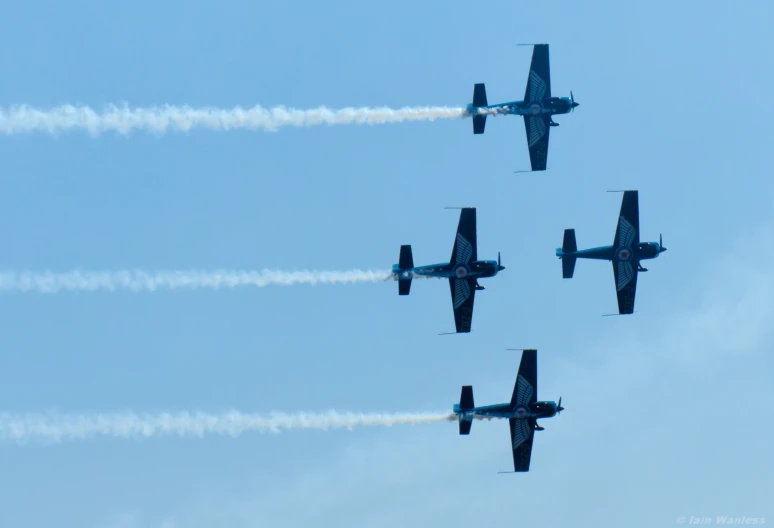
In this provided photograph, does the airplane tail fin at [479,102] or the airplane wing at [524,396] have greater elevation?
the airplane tail fin at [479,102]

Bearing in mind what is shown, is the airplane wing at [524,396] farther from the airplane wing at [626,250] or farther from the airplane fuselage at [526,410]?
the airplane wing at [626,250]

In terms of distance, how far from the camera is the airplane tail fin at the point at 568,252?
9062 cm

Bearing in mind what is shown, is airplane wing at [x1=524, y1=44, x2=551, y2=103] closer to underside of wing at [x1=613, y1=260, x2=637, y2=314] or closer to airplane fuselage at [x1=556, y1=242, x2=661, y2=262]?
airplane fuselage at [x1=556, y1=242, x2=661, y2=262]

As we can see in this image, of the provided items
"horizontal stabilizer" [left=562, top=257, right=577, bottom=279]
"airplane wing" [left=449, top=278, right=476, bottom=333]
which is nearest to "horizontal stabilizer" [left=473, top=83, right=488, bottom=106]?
"airplane wing" [left=449, top=278, right=476, bottom=333]

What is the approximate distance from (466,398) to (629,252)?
13127 millimetres

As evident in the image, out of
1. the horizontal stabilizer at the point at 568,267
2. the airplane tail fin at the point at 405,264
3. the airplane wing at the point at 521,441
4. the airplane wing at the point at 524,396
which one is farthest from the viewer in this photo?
the airplane wing at the point at 521,441

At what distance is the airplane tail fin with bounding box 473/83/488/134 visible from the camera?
87.8 m

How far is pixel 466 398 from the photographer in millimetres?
88438

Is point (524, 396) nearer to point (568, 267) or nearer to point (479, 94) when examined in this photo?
point (568, 267)

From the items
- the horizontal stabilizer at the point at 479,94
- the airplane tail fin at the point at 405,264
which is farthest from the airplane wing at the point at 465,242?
the horizontal stabilizer at the point at 479,94

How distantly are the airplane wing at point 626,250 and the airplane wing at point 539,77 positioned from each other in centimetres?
771

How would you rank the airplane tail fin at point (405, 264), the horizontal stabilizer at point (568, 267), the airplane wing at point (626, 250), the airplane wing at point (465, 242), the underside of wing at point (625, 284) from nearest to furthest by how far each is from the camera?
1. the airplane tail fin at point (405, 264)
2. the airplane wing at point (465, 242)
3. the horizontal stabilizer at point (568, 267)
4. the airplane wing at point (626, 250)
5. the underside of wing at point (625, 284)

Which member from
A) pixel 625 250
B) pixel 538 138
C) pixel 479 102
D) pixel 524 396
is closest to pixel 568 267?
pixel 625 250

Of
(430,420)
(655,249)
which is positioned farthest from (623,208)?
(430,420)
